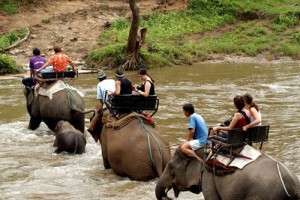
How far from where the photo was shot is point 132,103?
10.3 m

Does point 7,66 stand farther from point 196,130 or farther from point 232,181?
point 232,181

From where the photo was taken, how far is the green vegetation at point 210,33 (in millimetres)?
26894

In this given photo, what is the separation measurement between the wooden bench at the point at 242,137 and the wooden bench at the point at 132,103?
258 cm

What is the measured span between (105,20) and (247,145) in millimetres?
23883

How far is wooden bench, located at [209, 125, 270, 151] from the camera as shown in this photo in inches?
303

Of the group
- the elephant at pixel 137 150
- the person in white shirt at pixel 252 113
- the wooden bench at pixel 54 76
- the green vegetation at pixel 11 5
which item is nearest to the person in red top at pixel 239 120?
the person in white shirt at pixel 252 113

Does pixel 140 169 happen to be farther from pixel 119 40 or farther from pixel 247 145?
pixel 119 40

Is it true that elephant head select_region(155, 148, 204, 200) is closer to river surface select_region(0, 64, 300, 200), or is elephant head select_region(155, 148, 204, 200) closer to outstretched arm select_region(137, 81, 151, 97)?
river surface select_region(0, 64, 300, 200)

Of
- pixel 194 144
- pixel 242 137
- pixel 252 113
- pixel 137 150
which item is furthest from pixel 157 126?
pixel 242 137

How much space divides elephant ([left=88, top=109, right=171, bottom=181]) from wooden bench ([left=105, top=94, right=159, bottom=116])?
0.23m

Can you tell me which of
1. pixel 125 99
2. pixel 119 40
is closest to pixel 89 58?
pixel 119 40

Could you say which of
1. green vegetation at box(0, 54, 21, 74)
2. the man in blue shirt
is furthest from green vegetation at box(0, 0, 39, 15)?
the man in blue shirt

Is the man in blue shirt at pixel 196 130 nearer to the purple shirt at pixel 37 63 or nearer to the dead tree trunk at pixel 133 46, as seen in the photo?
the purple shirt at pixel 37 63

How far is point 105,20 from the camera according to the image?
30953mm
